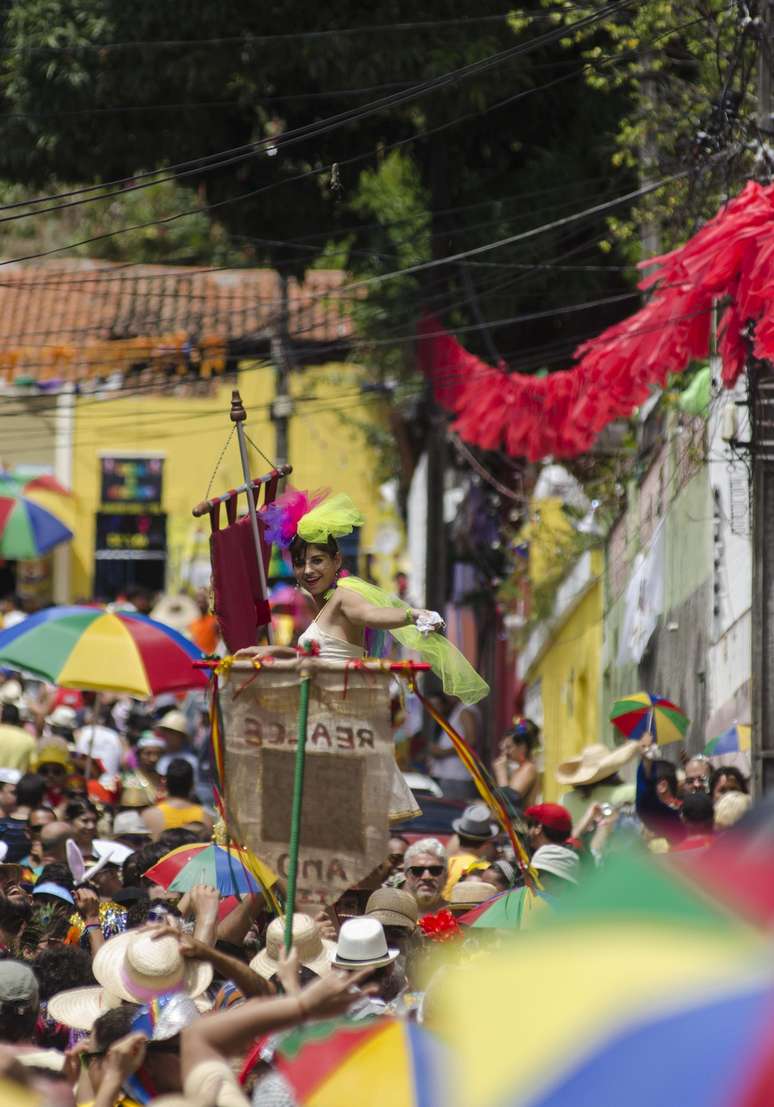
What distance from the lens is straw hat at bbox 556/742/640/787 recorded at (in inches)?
506

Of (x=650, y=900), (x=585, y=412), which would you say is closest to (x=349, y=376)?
(x=585, y=412)

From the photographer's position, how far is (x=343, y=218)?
71.1 ft

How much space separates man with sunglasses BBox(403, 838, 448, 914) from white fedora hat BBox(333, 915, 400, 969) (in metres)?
2.42

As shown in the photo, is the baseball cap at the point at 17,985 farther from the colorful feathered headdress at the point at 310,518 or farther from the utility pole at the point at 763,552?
the utility pole at the point at 763,552

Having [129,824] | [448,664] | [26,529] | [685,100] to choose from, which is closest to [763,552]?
[129,824]

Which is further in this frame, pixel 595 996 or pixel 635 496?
pixel 635 496

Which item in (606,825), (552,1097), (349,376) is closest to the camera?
(552,1097)

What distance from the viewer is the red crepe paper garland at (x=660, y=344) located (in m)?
10.9

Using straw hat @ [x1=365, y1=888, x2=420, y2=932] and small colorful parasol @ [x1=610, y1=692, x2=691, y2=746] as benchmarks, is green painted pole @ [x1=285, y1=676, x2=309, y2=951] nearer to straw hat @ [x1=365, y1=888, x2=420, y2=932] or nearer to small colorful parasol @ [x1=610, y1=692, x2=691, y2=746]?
straw hat @ [x1=365, y1=888, x2=420, y2=932]

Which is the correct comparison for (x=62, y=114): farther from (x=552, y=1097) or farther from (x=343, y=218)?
(x=552, y=1097)

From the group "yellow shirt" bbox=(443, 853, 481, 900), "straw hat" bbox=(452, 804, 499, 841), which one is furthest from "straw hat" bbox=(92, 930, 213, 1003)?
"straw hat" bbox=(452, 804, 499, 841)

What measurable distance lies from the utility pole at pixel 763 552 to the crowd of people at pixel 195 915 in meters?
0.34

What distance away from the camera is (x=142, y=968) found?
612 cm

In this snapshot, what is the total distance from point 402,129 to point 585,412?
766 cm
